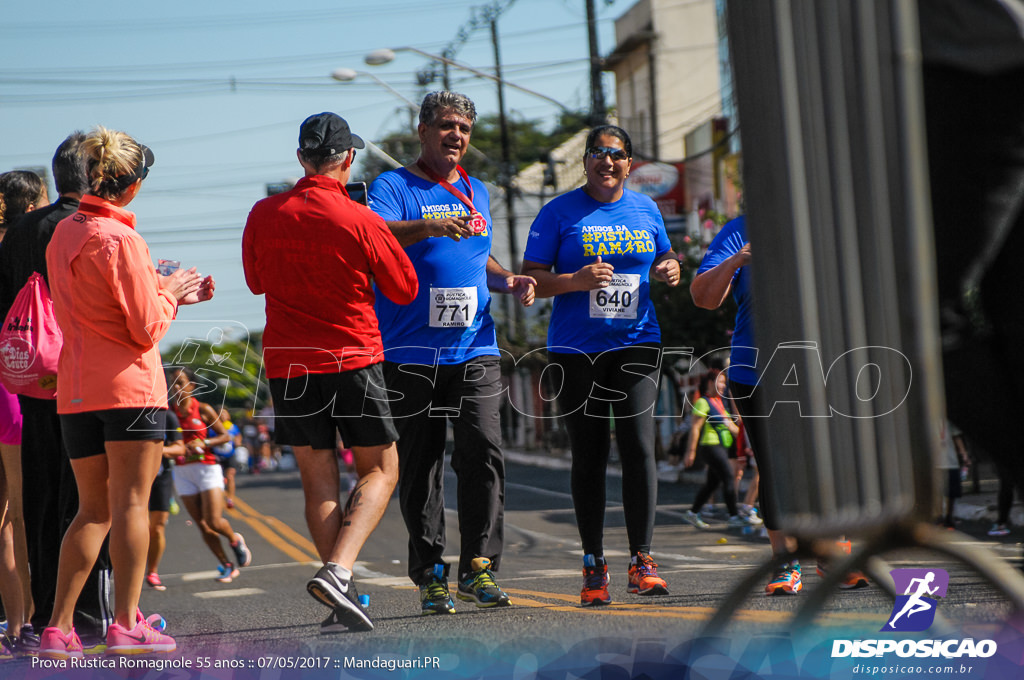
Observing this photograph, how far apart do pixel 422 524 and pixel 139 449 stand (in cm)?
152

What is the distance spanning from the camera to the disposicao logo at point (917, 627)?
2.14m

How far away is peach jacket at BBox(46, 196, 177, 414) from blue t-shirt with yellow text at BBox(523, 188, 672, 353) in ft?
6.30

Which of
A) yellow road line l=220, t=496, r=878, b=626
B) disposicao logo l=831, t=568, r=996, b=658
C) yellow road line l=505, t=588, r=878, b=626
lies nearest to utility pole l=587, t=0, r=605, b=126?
yellow road line l=220, t=496, r=878, b=626

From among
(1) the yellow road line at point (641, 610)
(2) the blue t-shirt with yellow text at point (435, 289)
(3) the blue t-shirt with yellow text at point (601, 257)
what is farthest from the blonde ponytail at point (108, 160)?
(1) the yellow road line at point (641, 610)

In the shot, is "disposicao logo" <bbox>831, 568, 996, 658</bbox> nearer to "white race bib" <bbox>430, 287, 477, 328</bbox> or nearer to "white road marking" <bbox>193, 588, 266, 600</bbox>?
"white race bib" <bbox>430, 287, 477, 328</bbox>

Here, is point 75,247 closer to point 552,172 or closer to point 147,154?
point 147,154

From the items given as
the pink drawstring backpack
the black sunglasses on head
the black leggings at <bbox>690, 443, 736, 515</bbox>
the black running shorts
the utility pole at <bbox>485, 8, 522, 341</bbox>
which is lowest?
the black leggings at <bbox>690, 443, 736, 515</bbox>

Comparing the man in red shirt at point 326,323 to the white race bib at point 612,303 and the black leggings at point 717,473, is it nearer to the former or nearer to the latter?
→ the white race bib at point 612,303

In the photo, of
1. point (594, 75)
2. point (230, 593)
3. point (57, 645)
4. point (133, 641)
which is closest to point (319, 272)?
point (133, 641)

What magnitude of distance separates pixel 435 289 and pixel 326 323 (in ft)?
2.39

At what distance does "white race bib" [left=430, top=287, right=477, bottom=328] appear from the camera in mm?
5152

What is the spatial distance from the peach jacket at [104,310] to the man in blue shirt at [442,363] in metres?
1.33

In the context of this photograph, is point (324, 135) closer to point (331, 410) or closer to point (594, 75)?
point (331, 410)

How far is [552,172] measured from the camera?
29781 mm
